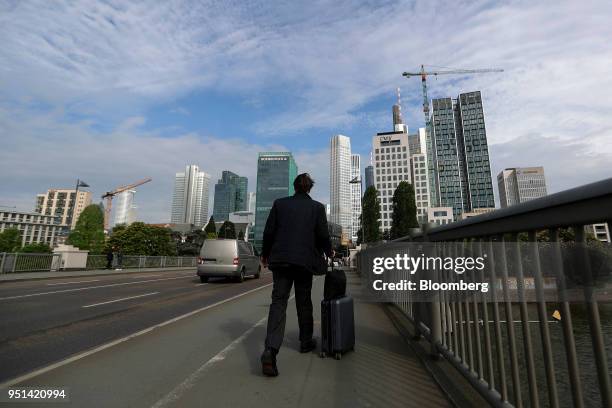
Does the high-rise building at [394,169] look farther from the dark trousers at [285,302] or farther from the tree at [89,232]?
the dark trousers at [285,302]

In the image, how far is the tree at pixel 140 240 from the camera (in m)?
56.1

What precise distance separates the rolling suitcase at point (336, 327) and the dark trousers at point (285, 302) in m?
0.22

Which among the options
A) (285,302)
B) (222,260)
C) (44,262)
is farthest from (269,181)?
(285,302)

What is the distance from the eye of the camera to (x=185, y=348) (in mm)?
4031

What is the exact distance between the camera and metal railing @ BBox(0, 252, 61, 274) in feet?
55.3

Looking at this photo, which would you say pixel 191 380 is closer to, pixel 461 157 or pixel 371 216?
pixel 371 216

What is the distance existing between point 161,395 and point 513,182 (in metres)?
190

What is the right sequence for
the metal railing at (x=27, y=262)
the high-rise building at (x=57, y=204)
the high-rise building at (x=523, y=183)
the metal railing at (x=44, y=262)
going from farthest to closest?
the high-rise building at (x=57, y=204) → the high-rise building at (x=523, y=183) → the metal railing at (x=44, y=262) → the metal railing at (x=27, y=262)

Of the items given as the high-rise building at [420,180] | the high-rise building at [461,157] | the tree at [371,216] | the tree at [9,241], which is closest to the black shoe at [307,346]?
the tree at [371,216]

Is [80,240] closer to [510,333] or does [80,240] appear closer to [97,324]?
[97,324]

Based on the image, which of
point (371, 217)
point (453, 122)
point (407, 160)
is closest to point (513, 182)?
point (453, 122)

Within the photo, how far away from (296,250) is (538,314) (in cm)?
225

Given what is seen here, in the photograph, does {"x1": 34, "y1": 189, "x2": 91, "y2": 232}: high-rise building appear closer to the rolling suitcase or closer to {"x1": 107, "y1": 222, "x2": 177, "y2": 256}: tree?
{"x1": 107, "y1": 222, "x2": 177, "y2": 256}: tree

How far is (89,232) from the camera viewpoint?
7969 centimetres
